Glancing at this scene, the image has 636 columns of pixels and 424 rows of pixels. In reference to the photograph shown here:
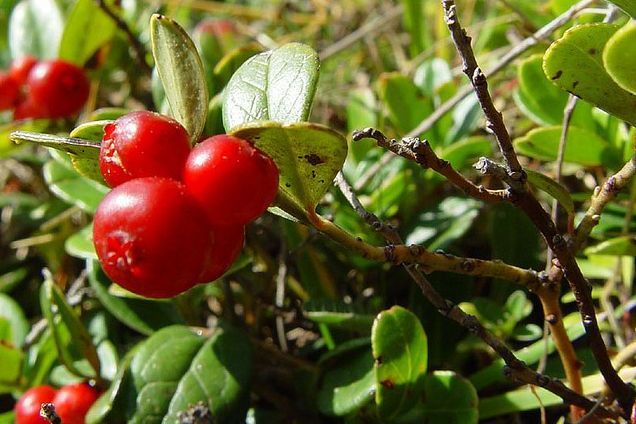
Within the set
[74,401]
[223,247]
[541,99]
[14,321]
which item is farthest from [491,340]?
[14,321]

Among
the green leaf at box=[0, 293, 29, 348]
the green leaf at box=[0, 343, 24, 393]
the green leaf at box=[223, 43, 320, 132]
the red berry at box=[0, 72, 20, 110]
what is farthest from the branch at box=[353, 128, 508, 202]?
the red berry at box=[0, 72, 20, 110]

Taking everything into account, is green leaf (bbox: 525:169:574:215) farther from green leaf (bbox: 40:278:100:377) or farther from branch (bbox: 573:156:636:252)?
green leaf (bbox: 40:278:100:377)

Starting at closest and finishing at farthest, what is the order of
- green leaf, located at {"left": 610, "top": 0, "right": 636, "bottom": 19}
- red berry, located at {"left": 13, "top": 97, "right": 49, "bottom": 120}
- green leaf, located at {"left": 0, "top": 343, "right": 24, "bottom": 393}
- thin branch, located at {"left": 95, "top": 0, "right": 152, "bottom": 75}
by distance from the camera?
green leaf, located at {"left": 610, "top": 0, "right": 636, "bottom": 19} < green leaf, located at {"left": 0, "top": 343, "right": 24, "bottom": 393} < thin branch, located at {"left": 95, "top": 0, "right": 152, "bottom": 75} < red berry, located at {"left": 13, "top": 97, "right": 49, "bottom": 120}

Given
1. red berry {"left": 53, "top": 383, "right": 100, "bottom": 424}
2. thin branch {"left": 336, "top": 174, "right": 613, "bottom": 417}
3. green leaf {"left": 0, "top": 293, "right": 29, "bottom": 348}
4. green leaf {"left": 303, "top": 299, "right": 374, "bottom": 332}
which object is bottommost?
green leaf {"left": 0, "top": 293, "right": 29, "bottom": 348}

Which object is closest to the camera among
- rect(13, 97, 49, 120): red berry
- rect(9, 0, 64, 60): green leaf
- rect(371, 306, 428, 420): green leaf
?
rect(371, 306, 428, 420): green leaf

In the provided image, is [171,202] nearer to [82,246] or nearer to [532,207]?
[532,207]
